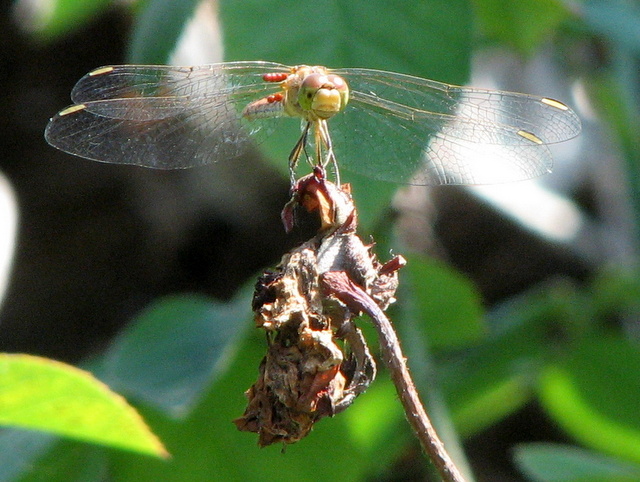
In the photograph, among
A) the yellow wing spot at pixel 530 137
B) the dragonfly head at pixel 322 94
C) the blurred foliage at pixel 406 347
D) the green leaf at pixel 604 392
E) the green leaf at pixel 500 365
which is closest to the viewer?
the dragonfly head at pixel 322 94

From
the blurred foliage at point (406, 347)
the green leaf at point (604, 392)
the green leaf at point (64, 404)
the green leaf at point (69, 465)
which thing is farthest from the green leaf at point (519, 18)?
the green leaf at point (64, 404)

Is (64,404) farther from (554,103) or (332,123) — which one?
(554,103)

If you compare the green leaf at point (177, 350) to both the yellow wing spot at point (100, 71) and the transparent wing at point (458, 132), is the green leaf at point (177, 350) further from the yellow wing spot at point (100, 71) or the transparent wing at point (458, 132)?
the yellow wing spot at point (100, 71)

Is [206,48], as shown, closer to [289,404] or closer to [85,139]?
[85,139]

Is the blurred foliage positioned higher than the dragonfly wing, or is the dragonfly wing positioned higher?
the dragonfly wing

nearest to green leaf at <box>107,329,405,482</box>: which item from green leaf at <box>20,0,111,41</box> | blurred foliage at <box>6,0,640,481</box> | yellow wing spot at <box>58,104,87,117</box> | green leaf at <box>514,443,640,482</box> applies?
blurred foliage at <box>6,0,640,481</box>

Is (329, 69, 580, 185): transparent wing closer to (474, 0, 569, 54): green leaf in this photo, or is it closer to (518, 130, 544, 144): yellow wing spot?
(518, 130, 544, 144): yellow wing spot

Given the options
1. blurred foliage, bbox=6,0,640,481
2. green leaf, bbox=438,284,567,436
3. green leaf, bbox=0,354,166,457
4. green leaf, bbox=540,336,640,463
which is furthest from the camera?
green leaf, bbox=438,284,567,436
